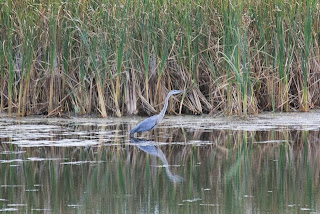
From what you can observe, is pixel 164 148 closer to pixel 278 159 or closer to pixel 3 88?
pixel 278 159

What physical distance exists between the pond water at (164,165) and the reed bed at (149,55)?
37 cm

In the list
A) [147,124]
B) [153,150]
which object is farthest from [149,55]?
[153,150]

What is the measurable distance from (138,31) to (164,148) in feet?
8.69

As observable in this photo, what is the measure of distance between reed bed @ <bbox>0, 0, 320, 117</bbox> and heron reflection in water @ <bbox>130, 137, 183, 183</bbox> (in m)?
1.66

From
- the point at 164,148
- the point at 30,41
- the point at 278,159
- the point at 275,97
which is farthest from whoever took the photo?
the point at 275,97

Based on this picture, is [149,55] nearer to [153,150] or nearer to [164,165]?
[153,150]

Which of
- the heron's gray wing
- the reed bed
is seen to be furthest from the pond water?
the reed bed

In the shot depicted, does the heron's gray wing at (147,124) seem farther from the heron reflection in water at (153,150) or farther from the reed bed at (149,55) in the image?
the reed bed at (149,55)

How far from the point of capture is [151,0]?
9.23 m

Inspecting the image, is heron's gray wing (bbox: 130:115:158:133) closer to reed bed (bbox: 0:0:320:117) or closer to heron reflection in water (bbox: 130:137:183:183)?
heron reflection in water (bbox: 130:137:183:183)

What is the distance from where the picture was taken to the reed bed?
8.98m

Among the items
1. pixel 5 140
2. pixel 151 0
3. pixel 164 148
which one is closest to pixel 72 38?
pixel 151 0

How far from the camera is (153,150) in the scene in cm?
690

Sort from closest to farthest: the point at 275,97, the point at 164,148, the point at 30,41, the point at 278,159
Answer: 1. the point at 278,159
2. the point at 164,148
3. the point at 30,41
4. the point at 275,97
